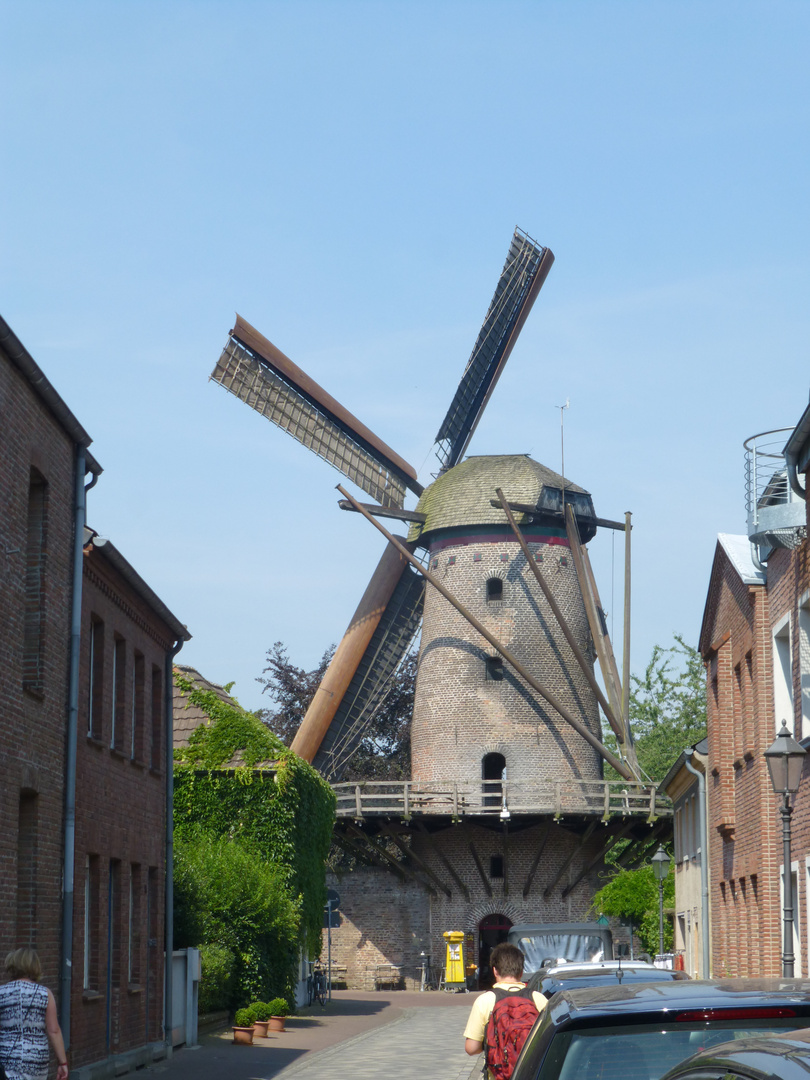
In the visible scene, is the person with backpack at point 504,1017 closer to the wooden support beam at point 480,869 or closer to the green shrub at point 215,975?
the green shrub at point 215,975


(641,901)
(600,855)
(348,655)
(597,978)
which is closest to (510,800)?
(600,855)

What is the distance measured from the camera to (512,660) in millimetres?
38281

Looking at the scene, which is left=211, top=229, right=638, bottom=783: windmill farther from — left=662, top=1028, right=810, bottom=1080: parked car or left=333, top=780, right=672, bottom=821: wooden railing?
left=662, top=1028, right=810, bottom=1080: parked car

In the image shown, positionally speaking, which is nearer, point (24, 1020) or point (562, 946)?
point (24, 1020)

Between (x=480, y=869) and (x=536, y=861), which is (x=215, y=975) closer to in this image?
(x=480, y=869)

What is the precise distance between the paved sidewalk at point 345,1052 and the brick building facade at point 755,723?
4221 millimetres

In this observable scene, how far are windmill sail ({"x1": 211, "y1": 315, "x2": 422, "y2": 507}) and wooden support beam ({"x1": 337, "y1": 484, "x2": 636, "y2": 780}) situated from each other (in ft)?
9.55

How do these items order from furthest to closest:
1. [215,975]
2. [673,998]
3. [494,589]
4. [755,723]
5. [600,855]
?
[494,589]
[600,855]
[215,975]
[755,723]
[673,998]

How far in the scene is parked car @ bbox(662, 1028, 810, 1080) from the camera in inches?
120

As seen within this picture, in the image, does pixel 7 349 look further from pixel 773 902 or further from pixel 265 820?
pixel 265 820

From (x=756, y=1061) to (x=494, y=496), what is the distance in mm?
37560

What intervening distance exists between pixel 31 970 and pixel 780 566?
11280 millimetres

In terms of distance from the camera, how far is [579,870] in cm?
4072

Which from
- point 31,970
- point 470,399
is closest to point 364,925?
point 470,399
